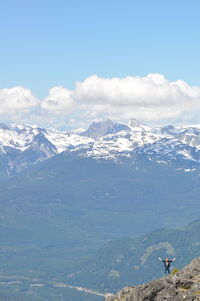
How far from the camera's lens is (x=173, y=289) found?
6269 cm

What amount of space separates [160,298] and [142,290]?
4.17m

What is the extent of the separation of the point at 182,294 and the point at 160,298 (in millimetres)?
3028

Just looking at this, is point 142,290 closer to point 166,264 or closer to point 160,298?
point 160,298

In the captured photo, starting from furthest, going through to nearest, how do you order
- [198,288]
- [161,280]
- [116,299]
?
[116,299] → [161,280] → [198,288]

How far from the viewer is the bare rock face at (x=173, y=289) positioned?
60562 mm

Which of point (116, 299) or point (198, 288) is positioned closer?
point (198, 288)

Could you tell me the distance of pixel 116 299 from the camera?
75.3 metres

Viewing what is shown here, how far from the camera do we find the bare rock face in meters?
60.6

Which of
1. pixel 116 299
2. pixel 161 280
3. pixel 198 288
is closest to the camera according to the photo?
pixel 198 288

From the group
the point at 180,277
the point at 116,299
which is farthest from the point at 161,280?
the point at 116,299

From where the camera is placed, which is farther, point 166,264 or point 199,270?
point 166,264

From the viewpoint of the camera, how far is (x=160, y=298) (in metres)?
62.8

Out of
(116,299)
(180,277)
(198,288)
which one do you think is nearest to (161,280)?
(180,277)

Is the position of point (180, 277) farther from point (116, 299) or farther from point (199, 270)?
point (116, 299)
